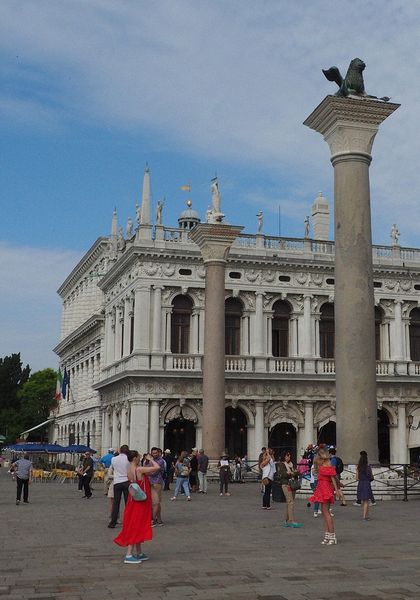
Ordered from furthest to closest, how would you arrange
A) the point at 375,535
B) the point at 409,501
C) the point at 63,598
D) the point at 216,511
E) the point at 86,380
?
the point at 86,380, the point at 409,501, the point at 216,511, the point at 375,535, the point at 63,598

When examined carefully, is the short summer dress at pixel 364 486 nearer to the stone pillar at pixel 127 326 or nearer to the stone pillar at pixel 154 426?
the stone pillar at pixel 154 426

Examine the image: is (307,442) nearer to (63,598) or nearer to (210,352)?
(210,352)

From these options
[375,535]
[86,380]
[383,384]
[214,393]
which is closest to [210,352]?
[214,393]

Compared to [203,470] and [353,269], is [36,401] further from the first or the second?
[353,269]

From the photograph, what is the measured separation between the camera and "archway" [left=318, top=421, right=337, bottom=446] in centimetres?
4760

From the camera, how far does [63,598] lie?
8453 mm

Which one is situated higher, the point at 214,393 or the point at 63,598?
the point at 214,393

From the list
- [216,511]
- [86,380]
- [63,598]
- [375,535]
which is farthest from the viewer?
[86,380]

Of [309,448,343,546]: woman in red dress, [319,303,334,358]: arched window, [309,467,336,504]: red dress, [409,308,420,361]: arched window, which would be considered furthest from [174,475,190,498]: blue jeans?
[409,308,420,361]: arched window

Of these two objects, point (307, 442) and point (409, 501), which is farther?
point (307, 442)

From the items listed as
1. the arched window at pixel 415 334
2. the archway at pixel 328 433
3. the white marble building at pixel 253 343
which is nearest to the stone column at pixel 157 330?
the white marble building at pixel 253 343

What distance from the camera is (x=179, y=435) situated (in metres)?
45.7

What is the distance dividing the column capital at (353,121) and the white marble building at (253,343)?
24.3 meters

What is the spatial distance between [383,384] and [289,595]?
4011 cm
